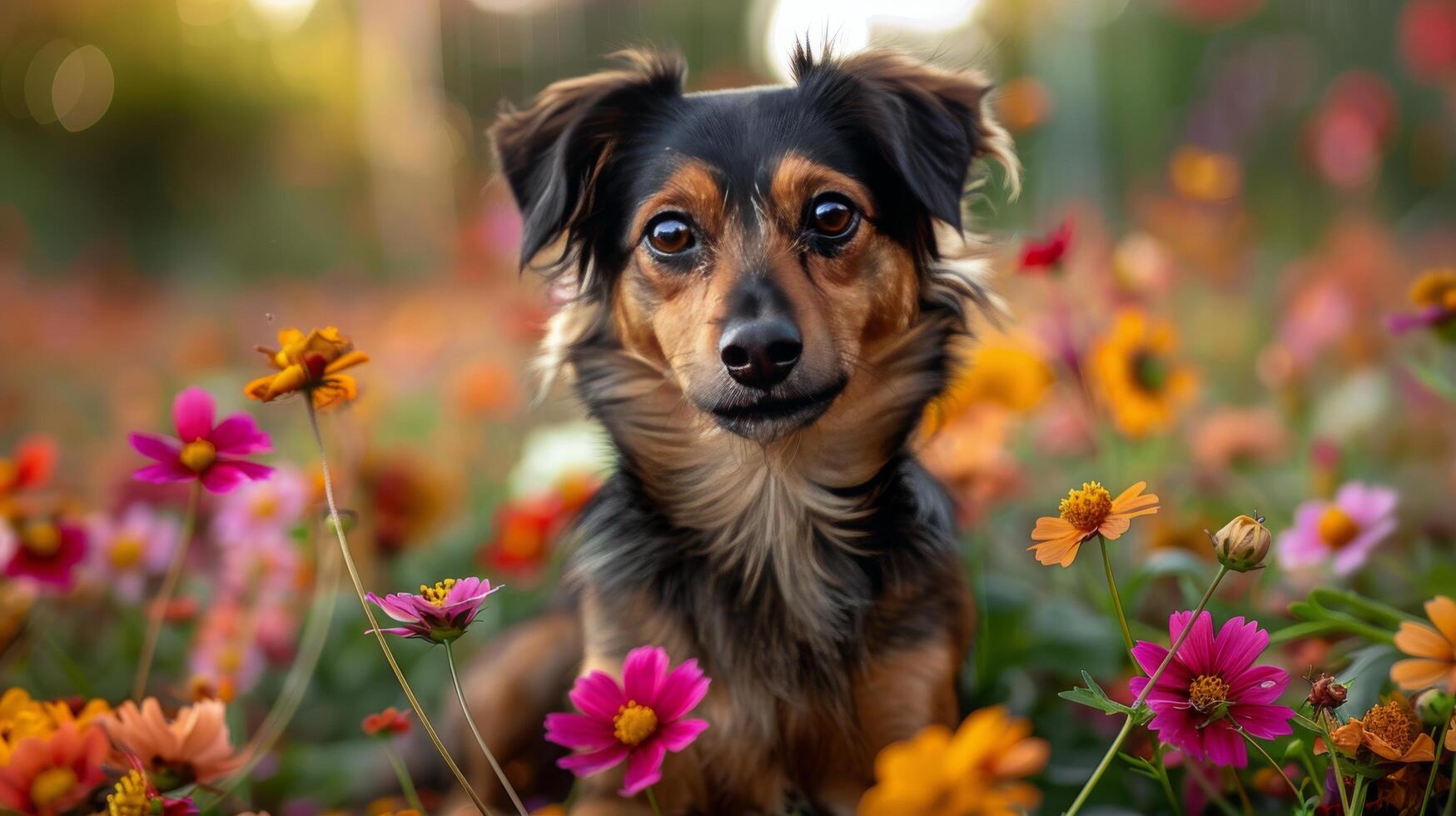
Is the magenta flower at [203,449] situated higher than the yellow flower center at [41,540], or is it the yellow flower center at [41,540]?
the magenta flower at [203,449]

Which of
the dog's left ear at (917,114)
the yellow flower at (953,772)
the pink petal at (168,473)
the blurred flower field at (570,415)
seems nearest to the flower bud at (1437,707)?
the blurred flower field at (570,415)

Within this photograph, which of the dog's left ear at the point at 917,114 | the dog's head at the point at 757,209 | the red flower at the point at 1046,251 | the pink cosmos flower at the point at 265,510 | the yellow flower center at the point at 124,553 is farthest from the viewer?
the pink cosmos flower at the point at 265,510

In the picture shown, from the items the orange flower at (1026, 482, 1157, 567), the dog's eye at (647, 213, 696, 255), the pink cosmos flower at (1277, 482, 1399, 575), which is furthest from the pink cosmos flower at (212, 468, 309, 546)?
the pink cosmos flower at (1277, 482, 1399, 575)

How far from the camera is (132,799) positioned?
43.1 inches

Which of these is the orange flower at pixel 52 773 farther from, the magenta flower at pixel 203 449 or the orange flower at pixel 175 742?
the magenta flower at pixel 203 449

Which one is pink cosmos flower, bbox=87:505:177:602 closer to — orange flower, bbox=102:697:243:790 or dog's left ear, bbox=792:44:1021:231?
orange flower, bbox=102:697:243:790

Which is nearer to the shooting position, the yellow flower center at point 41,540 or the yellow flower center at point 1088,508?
the yellow flower center at point 1088,508

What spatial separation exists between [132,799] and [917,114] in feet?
5.70

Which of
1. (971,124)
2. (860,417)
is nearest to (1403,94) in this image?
(971,124)

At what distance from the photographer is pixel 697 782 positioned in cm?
176

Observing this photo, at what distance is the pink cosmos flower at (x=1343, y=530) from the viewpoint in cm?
173

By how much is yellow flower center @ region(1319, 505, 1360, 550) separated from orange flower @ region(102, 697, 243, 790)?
70.3 inches

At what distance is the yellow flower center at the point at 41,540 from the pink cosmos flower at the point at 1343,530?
7.15ft

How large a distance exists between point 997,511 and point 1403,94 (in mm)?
3727
